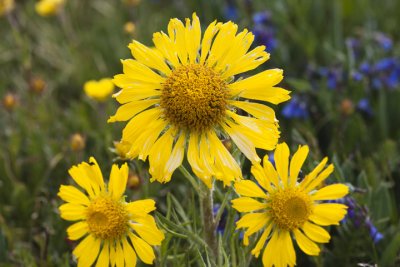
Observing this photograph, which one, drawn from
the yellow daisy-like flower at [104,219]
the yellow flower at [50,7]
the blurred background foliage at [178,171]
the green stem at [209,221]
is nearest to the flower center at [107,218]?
the yellow daisy-like flower at [104,219]

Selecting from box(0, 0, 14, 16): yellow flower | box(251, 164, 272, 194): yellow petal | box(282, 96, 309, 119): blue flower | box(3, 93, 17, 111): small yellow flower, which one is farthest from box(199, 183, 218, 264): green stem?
box(0, 0, 14, 16): yellow flower

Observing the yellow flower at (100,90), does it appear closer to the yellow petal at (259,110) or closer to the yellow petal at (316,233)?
the yellow petal at (259,110)

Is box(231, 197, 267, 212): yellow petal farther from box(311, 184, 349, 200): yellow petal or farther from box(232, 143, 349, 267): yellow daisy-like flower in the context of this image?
box(311, 184, 349, 200): yellow petal

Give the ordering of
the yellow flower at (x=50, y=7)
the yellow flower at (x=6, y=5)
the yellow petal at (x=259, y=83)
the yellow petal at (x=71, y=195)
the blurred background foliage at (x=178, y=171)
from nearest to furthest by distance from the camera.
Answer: the yellow petal at (x=259, y=83)
the yellow petal at (x=71, y=195)
the blurred background foliage at (x=178, y=171)
the yellow flower at (x=6, y=5)
the yellow flower at (x=50, y=7)

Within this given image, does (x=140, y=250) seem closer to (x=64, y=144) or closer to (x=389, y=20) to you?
(x=64, y=144)

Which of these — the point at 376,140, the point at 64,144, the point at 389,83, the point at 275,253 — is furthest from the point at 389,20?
the point at 275,253

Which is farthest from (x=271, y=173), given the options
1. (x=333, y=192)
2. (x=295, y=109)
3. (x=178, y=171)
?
(x=295, y=109)
